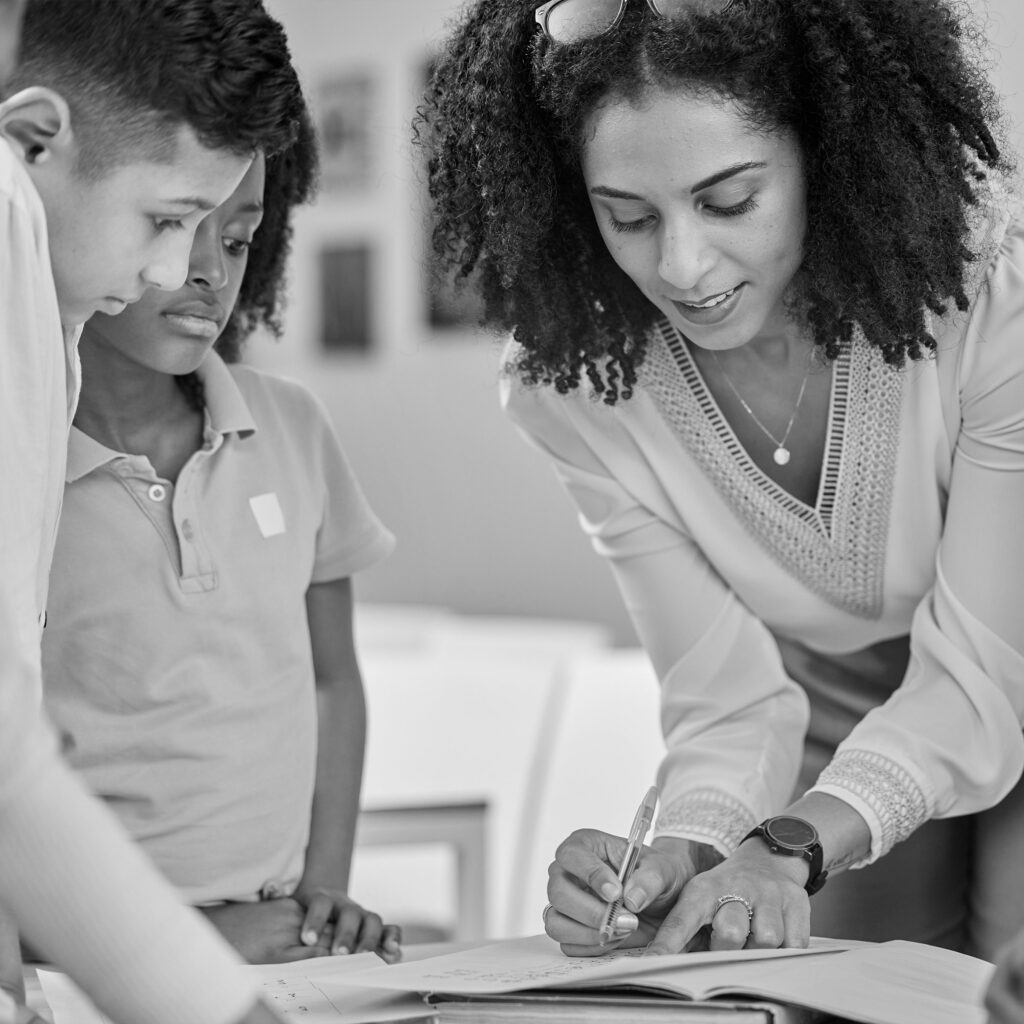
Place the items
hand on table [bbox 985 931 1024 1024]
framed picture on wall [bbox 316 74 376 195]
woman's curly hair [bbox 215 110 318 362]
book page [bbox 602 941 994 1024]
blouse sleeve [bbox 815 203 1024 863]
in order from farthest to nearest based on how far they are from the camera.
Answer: framed picture on wall [bbox 316 74 376 195] → woman's curly hair [bbox 215 110 318 362] → blouse sleeve [bbox 815 203 1024 863] → book page [bbox 602 941 994 1024] → hand on table [bbox 985 931 1024 1024]

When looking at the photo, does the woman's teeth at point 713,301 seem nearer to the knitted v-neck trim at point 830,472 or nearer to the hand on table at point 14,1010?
the knitted v-neck trim at point 830,472

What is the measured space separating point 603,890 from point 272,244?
2.40ft

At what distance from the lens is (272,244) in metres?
1.40

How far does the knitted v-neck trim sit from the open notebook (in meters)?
0.43

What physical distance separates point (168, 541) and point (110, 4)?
0.44m

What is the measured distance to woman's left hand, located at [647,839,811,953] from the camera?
975 millimetres

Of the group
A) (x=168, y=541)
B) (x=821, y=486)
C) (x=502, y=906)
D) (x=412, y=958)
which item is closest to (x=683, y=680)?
(x=821, y=486)

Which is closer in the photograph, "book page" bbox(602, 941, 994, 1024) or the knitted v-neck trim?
"book page" bbox(602, 941, 994, 1024)

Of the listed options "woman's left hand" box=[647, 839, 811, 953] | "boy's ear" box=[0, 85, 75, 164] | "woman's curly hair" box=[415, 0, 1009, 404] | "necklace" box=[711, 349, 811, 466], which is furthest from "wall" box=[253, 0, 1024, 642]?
"boy's ear" box=[0, 85, 75, 164]

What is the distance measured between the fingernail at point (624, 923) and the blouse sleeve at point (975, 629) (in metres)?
0.22

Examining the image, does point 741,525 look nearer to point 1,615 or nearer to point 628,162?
point 628,162

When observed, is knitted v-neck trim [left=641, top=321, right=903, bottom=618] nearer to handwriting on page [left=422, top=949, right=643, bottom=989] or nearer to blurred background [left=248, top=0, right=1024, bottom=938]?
handwriting on page [left=422, top=949, right=643, bottom=989]

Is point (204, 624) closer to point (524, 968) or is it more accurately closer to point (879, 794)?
point (524, 968)

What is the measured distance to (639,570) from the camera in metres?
1.32
